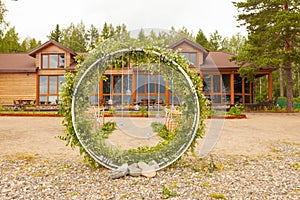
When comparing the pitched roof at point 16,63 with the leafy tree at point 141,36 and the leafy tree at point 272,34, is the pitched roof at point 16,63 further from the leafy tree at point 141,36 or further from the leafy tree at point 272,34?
the leafy tree at point 141,36

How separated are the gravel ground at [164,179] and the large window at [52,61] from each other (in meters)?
16.0

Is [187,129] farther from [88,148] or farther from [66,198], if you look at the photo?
[66,198]

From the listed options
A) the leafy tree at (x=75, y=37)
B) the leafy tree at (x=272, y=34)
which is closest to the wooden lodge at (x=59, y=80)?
the leafy tree at (x=272, y=34)

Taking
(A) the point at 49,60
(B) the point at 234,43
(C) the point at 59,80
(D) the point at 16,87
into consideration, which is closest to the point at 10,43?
(D) the point at 16,87

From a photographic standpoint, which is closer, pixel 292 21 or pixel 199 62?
pixel 292 21

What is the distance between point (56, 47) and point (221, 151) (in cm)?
1808

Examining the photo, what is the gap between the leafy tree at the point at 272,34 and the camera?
15.5m

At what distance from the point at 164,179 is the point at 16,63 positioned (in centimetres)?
2144

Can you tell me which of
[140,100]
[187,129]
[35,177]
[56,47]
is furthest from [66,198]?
[56,47]

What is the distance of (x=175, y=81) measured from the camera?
4.50m

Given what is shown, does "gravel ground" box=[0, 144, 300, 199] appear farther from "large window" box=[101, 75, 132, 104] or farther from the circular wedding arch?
"large window" box=[101, 75, 132, 104]

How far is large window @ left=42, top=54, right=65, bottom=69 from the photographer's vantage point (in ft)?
66.5

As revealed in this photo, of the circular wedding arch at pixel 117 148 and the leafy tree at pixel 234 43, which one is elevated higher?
the leafy tree at pixel 234 43

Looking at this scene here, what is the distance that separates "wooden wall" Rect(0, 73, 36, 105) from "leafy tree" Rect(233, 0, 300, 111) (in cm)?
1512
